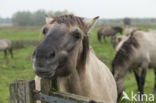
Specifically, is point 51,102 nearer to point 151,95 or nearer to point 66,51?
point 66,51

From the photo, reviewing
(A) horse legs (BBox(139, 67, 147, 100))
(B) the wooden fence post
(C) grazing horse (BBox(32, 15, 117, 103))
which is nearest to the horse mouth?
(C) grazing horse (BBox(32, 15, 117, 103))

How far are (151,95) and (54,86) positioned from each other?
5020 millimetres

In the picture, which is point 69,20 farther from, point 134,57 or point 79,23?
point 134,57

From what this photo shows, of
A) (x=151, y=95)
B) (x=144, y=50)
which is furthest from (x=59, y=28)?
(x=151, y=95)

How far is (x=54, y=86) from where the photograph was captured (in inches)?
79.2

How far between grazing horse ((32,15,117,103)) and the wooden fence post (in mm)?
140

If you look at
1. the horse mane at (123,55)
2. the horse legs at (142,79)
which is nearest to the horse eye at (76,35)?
the horse mane at (123,55)

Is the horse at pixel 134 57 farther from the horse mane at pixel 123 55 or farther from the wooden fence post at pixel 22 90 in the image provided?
the wooden fence post at pixel 22 90

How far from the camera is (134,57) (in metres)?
6.00

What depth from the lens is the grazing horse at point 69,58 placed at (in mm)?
1824

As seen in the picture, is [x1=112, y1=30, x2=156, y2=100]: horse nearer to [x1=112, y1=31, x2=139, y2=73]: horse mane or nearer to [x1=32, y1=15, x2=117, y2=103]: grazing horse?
[x1=112, y1=31, x2=139, y2=73]: horse mane

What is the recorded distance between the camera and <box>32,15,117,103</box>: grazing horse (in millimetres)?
1824

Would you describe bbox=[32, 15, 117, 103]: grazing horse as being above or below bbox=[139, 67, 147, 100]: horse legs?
above

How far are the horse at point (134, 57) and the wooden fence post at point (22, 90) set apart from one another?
4.03m
